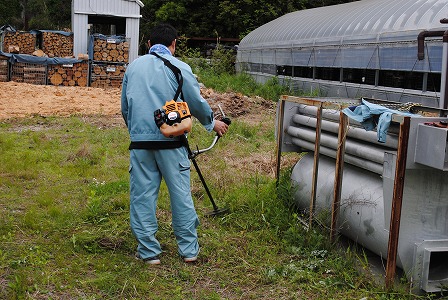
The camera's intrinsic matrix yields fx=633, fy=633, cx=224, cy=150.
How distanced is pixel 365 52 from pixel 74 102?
319 inches

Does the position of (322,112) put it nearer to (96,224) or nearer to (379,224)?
(379,224)

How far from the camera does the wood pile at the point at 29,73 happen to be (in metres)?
22.9

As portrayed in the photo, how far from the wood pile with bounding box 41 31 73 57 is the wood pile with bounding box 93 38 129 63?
261cm

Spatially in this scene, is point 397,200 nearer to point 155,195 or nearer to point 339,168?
point 339,168

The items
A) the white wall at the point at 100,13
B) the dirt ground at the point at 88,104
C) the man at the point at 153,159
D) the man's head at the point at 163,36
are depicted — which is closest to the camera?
the man at the point at 153,159

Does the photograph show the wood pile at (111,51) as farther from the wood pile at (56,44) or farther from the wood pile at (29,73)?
the wood pile at (56,44)

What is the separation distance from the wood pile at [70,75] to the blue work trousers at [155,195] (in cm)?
1918

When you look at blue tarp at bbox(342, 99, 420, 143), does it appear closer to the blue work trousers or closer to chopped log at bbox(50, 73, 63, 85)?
the blue work trousers

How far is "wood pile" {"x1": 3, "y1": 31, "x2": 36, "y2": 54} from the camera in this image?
24559mm

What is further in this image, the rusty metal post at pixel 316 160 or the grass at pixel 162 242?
the rusty metal post at pixel 316 160

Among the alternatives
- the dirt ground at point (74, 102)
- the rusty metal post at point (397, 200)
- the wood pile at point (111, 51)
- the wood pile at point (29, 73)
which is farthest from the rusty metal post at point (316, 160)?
the wood pile at point (29, 73)

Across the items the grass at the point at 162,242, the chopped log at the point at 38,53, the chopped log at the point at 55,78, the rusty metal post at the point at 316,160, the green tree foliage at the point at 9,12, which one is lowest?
the grass at the point at 162,242

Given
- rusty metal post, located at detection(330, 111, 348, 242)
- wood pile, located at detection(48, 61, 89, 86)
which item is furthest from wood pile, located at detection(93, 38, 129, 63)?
rusty metal post, located at detection(330, 111, 348, 242)

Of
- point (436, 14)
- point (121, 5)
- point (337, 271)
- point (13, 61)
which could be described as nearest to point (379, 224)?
point (337, 271)
